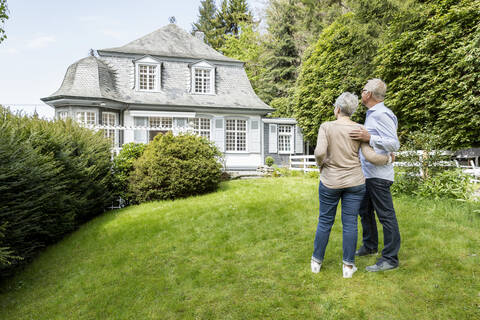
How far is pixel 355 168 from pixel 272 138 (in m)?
15.1

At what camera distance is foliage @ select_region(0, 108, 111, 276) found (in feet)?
14.8

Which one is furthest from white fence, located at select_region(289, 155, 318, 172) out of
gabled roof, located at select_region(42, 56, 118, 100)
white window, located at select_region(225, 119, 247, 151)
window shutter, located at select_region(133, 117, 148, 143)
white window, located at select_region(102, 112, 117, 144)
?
gabled roof, located at select_region(42, 56, 118, 100)

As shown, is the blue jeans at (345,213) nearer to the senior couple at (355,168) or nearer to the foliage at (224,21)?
the senior couple at (355,168)

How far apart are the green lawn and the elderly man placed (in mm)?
266

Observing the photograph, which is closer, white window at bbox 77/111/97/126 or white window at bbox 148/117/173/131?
white window at bbox 77/111/97/126

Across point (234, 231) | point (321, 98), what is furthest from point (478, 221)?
point (321, 98)

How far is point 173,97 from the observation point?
1620 centimetres

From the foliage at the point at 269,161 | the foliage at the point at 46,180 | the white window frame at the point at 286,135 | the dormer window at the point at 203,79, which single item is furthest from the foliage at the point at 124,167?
the white window frame at the point at 286,135

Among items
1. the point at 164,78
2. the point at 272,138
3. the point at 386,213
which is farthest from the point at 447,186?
the point at 164,78

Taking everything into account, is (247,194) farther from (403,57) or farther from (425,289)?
(403,57)

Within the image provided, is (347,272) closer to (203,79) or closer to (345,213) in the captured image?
(345,213)

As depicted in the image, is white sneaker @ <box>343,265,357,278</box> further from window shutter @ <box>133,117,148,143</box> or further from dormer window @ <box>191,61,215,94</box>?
dormer window @ <box>191,61,215,94</box>

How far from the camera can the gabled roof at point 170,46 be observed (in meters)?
16.9

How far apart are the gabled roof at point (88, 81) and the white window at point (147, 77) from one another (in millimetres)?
1440
